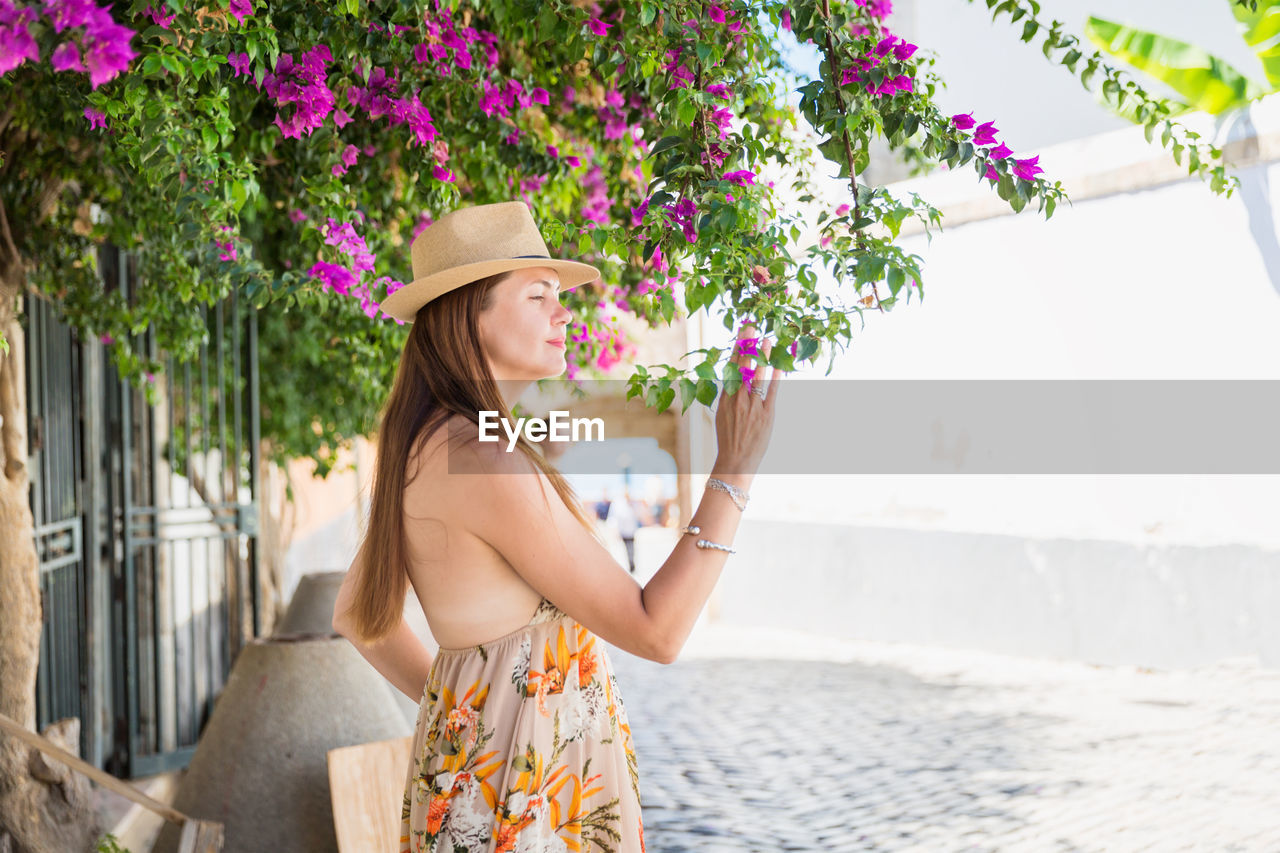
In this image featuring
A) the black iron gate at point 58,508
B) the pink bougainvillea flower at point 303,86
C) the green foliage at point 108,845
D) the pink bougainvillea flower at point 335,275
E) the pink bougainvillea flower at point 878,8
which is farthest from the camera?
the black iron gate at point 58,508

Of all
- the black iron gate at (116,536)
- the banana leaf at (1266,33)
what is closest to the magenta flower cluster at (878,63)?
the black iron gate at (116,536)

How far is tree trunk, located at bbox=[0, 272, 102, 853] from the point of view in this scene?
2.92 metres

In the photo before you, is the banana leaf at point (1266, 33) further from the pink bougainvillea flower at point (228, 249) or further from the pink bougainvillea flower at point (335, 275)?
the pink bougainvillea flower at point (228, 249)

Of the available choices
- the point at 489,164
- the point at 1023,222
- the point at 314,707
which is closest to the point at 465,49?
the point at 489,164

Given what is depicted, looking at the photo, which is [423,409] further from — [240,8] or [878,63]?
[878,63]

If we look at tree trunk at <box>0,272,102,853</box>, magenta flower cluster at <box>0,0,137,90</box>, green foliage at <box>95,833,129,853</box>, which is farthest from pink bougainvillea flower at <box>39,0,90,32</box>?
green foliage at <box>95,833,129,853</box>

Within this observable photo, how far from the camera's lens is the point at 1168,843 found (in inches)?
159

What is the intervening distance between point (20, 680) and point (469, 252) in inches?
85.4

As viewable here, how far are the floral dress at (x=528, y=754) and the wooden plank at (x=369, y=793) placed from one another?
1.32 metres

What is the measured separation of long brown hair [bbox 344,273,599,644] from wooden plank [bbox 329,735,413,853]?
132 centimetres

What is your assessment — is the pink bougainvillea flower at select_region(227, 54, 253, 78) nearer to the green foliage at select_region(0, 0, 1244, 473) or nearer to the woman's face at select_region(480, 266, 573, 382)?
the green foliage at select_region(0, 0, 1244, 473)

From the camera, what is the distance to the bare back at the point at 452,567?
154 cm

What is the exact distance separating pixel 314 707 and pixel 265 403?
298cm

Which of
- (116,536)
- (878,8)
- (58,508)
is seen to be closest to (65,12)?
(878,8)
